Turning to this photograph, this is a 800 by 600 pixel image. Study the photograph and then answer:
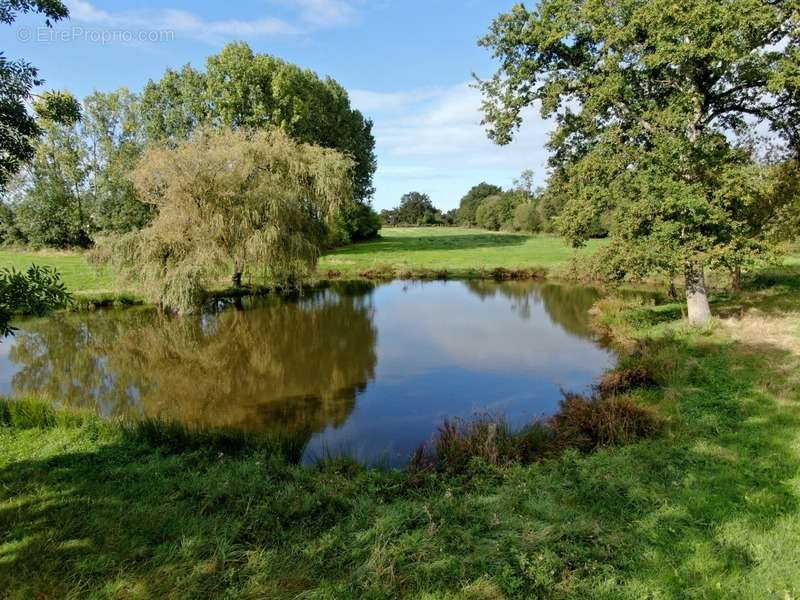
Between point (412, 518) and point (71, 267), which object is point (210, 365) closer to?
point (412, 518)

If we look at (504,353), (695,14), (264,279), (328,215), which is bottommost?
(504,353)

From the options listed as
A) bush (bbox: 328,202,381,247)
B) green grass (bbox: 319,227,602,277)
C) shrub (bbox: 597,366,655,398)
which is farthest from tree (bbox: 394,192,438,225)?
shrub (bbox: 597,366,655,398)

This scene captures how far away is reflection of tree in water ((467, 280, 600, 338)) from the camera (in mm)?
17786

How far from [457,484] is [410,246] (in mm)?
40612

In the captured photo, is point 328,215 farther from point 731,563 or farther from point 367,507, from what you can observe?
point 731,563

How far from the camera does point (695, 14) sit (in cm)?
1028

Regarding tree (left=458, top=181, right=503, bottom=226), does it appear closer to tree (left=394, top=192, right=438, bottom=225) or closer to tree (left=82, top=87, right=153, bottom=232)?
tree (left=394, top=192, right=438, bottom=225)

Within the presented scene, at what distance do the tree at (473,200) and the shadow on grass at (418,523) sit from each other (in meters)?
92.7

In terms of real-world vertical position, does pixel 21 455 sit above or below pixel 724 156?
below

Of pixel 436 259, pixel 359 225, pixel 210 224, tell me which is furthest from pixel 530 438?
pixel 359 225

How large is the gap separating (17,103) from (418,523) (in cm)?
528

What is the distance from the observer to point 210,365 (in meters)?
12.5


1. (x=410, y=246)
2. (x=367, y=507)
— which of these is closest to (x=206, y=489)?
(x=367, y=507)

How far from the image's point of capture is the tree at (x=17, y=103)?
3982 millimetres
